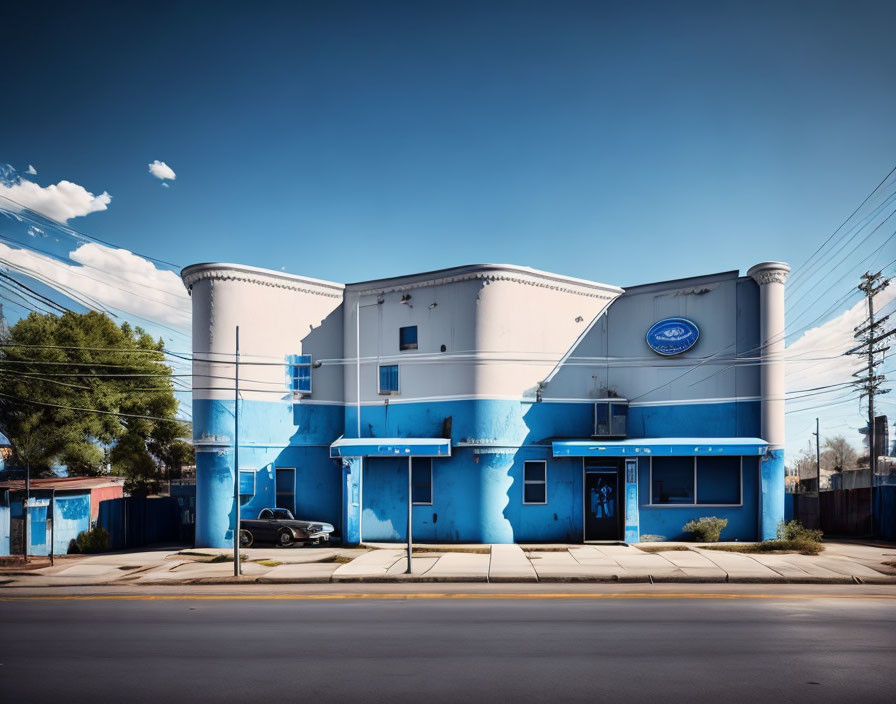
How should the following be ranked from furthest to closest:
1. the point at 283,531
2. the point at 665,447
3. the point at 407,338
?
the point at 407,338
the point at 283,531
the point at 665,447

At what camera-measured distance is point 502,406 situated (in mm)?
24688

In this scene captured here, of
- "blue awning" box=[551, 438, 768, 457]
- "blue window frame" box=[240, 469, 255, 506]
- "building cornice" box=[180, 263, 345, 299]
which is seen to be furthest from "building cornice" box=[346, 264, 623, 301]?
"blue window frame" box=[240, 469, 255, 506]

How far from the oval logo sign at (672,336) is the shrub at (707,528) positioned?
19.3 feet

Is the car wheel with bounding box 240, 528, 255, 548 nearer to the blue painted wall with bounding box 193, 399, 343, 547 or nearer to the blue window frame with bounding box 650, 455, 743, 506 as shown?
the blue painted wall with bounding box 193, 399, 343, 547

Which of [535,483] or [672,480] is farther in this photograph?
[535,483]

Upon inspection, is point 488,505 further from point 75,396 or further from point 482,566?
point 75,396

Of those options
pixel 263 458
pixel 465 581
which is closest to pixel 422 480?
pixel 263 458

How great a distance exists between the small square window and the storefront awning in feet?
9.68

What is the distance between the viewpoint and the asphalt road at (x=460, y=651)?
28.6 feet

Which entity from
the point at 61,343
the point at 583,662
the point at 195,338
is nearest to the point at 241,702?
the point at 583,662

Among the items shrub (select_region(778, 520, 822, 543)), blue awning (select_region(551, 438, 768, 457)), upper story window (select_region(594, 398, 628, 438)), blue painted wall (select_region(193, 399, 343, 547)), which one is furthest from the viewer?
upper story window (select_region(594, 398, 628, 438))

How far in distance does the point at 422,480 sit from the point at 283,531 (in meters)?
5.10

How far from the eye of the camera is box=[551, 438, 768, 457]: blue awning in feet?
74.9

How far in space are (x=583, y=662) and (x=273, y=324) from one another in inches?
764
